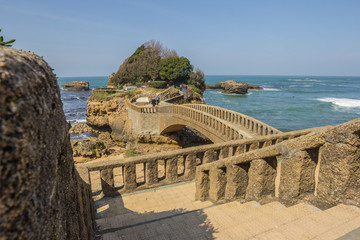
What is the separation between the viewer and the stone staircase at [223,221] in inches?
130

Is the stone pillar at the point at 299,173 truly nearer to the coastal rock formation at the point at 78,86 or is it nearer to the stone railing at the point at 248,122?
the stone railing at the point at 248,122

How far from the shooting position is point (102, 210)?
5.56 metres

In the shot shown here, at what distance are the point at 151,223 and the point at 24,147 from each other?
3.83m

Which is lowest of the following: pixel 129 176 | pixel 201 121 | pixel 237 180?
pixel 201 121

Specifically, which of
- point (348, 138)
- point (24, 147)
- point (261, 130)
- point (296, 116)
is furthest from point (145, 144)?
point (296, 116)

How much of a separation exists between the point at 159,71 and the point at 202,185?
3861 cm

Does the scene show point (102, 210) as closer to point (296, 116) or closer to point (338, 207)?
point (338, 207)

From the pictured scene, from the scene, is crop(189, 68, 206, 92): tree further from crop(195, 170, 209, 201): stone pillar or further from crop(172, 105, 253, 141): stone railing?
crop(195, 170, 209, 201): stone pillar

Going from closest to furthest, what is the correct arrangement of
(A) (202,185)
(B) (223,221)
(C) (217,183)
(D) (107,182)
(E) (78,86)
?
(B) (223,221), (C) (217,183), (A) (202,185), (D) (107,182), (E) (78,86)

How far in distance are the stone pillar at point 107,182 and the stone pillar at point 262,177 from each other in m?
3.57

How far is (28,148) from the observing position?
130 centimetres

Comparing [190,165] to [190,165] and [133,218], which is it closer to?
[190,165]

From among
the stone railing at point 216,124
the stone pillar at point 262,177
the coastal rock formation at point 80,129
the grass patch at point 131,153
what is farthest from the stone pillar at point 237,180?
the coastal rock formation at point 80,129

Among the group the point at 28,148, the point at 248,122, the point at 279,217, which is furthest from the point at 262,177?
the point at 248,122
